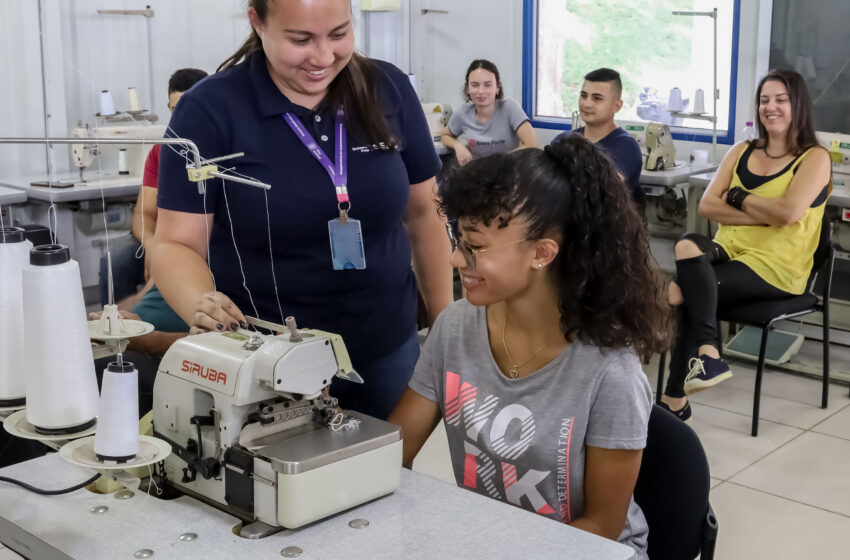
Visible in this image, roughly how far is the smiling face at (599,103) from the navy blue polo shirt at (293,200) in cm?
252

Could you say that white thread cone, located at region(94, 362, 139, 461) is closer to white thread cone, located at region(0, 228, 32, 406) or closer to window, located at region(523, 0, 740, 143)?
white thread cone, located at region(0, 228, 32, 406)

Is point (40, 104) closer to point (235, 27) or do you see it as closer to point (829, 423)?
point (235, 27)

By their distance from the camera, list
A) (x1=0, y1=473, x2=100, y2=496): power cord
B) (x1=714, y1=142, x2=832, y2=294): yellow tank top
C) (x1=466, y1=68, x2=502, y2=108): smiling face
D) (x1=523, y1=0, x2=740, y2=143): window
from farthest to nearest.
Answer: (x1=466, y1=68, x2=502, y2=108): smiling face
(x1=523, y1=0, x2=740, y2=143): window
(x1=714, y1=142, x2=832, y2=294): yellow tank top
(x1=0, y1=473, x2=100, y2=496): power cord

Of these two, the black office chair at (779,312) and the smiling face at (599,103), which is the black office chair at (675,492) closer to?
the black office chair at (779,312)

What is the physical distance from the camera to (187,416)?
1.35m

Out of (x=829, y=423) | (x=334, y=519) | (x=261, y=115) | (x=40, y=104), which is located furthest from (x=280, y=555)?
(x=40, y=104)

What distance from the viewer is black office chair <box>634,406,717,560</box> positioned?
4.71 ft

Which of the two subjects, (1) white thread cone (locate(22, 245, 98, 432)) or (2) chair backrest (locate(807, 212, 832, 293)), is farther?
(2) chair backrest (locate(807, 212, 832, 293))

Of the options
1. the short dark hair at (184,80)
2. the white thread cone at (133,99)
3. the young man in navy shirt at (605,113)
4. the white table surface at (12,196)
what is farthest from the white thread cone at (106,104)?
the young man in navy shirt at (605,113)

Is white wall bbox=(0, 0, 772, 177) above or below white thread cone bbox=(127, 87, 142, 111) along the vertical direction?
above

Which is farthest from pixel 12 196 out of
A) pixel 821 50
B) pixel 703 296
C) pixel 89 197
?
pixel 821 50

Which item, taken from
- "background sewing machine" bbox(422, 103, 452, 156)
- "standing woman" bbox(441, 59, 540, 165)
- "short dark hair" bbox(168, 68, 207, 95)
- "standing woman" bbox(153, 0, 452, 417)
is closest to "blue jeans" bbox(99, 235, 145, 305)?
"short dark hair" bbox(168, 68, 207, 95)

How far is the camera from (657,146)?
4.61 m

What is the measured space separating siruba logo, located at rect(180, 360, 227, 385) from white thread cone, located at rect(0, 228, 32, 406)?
23 centimetres
